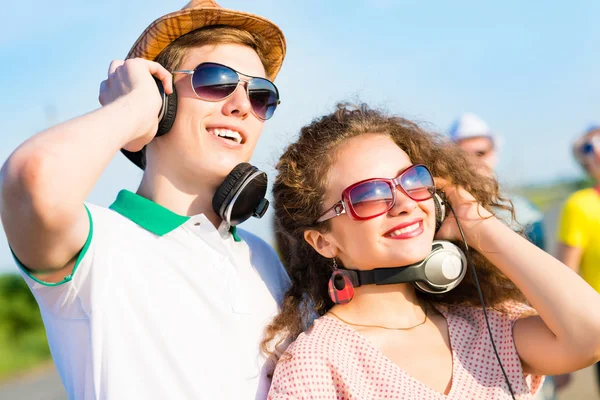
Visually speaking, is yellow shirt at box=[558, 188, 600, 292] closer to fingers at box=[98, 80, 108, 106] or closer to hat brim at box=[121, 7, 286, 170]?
→ hat brim at box=[121, 7, 286, 170]

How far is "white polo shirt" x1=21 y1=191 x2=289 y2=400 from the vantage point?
2109mm

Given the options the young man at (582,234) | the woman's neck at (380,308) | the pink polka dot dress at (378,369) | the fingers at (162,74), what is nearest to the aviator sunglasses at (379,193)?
the woman's neck at (380,308)

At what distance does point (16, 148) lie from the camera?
1.81 metres

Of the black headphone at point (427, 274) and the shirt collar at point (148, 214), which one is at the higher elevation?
the shirt collar at point (148, 214)

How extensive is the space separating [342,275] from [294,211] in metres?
0.40

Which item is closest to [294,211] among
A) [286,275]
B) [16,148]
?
[286,275]

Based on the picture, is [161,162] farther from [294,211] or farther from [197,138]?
[294,211]

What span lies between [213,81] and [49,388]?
30.6 feet

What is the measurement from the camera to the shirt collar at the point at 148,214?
8.16ft

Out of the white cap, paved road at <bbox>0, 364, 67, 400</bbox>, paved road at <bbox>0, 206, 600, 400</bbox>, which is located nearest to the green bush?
paved road at <bbox>0, 206, 600, 400</bbox>

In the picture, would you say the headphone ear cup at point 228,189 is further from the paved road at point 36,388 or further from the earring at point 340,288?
the paved road at point 36,388

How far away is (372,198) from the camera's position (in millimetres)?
2562

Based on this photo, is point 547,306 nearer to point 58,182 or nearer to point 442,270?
point 442,270

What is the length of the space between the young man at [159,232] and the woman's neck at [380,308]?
32 centimetres
